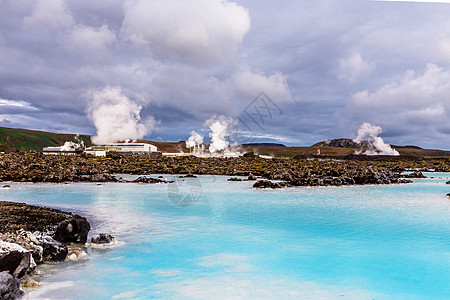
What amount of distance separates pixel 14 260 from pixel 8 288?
110 centimetres

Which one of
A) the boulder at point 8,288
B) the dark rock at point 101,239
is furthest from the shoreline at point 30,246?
the dark rock at point 101,239

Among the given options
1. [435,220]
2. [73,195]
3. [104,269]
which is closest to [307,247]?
[104,269]

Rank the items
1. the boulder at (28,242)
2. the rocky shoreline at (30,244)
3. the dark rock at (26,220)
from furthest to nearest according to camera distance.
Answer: the dark rock at (26,220) → the boulder at (28,242) → the rocky shoreline at (30,244)

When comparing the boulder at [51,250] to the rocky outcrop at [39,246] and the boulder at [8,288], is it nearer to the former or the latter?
the rocky outcrop at [39,246]

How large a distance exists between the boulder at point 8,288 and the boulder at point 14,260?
846 mm

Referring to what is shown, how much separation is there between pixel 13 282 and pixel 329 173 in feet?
132

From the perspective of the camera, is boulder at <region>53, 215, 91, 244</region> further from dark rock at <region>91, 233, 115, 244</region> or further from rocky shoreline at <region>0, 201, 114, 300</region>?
dark rock at <region>91, 233, 115, 244</region>

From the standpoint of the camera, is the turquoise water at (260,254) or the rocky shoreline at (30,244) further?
the turquoise water at (260,254)

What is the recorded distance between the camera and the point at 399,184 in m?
34.8

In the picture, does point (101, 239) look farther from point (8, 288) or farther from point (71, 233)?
point (8, 288)

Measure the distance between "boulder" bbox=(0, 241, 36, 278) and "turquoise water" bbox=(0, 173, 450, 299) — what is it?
46 centimetres

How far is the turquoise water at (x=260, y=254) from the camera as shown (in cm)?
739

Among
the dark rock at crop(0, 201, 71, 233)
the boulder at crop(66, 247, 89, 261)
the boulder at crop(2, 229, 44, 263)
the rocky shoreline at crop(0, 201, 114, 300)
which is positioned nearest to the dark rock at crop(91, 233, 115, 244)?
the rocky shoreline at crop(0, 201, 114, 300)

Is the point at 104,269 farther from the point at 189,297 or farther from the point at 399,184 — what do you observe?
the point at 399,184
